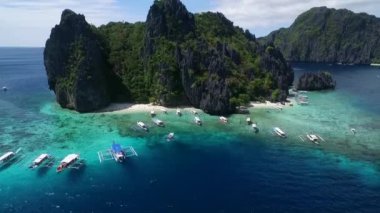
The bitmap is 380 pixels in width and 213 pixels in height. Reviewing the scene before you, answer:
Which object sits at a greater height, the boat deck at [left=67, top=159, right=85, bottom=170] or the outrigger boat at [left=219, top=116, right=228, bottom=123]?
the outrigger boat at [left=219, top=116, right=228, bottom=123]

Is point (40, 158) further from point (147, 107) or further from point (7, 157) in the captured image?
point (147, 107)

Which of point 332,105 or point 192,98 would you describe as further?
point 332,105

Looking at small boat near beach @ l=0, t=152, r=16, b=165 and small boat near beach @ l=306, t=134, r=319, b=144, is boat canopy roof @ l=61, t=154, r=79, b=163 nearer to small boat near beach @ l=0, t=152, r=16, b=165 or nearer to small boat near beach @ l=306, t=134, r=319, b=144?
small boat near beach @ l=0, t=152, r=16, b=165

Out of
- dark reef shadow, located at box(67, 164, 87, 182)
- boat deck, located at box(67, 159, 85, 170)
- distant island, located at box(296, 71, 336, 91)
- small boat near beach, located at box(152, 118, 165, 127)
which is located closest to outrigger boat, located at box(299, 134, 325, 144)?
small boat near beach, located at box(152, 118, 165, 127)

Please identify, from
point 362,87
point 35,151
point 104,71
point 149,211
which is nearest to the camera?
point 149,211

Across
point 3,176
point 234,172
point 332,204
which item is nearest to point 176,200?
point 234,172

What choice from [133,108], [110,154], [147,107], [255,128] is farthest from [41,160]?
[255,128]

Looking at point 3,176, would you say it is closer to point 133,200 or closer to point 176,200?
point 133,200
